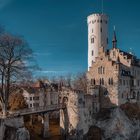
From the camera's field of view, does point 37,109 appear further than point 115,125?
No

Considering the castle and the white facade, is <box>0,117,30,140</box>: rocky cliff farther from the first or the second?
the white facade

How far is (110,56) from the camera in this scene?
89500mm

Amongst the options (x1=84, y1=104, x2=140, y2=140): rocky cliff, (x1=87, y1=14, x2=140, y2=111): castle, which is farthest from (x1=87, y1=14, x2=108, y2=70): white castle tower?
(x1=84, y1=104, x2=140, y2=140): rocky cliff

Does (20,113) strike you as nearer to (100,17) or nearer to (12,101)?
(12,101)

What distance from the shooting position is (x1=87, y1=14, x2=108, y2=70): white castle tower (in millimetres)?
99000

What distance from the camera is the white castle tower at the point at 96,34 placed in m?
A: 99.0

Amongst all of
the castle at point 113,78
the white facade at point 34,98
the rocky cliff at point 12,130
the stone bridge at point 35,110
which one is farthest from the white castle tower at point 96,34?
the rocky cliff at point 12,130

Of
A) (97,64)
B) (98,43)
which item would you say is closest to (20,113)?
(97,64)

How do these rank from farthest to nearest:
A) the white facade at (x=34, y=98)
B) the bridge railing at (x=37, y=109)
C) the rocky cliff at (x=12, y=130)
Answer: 1. the white facade at (x=34, y=98)
2. the bridge railing at (x=37, y=109)
3. the rocky cliff at (x=12, y=130)

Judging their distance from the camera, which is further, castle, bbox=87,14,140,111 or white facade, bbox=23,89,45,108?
white facade, bbox=23,89,45,108

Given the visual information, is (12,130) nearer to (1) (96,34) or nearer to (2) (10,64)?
(2) (10,64)

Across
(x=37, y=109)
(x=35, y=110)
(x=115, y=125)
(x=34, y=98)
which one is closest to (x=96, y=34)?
(x=34, y=98)

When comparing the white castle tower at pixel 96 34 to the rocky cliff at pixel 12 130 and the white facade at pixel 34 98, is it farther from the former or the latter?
the rocky cliff at pixel 12 130

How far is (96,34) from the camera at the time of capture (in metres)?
99.5
